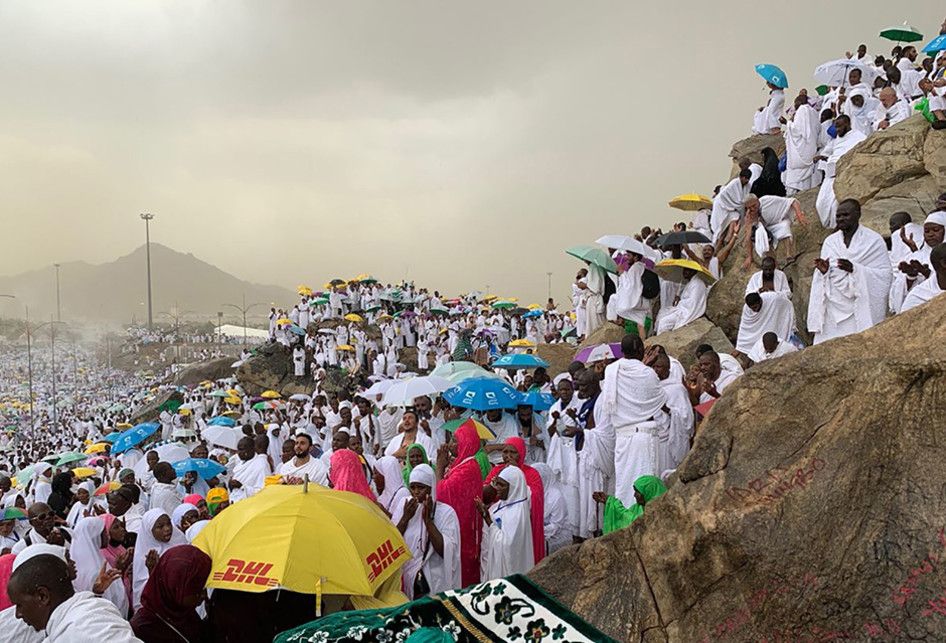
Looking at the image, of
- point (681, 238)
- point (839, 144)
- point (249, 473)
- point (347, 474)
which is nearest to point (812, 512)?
point (347, 474)

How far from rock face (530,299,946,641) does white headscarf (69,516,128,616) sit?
13.6 feet

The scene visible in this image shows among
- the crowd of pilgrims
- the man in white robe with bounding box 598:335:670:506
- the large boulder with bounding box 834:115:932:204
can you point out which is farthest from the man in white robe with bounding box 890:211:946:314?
the large boulder with bounding box 834:115:932:204

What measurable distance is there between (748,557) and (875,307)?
20.6 feet

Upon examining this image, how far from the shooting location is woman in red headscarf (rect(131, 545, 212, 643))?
462cm

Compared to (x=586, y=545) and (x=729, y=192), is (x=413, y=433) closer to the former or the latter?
(x=586, y=545)

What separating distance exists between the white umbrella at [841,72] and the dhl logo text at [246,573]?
18.1m

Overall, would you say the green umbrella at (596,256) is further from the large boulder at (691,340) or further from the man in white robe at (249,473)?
the man in white robe at (249,473)

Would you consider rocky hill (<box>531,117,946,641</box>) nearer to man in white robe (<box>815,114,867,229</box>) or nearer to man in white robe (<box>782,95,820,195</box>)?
man in white robe (<box>815,114,867,229</box>)

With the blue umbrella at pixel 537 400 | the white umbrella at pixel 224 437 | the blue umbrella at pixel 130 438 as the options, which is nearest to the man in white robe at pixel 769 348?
the blue umbrella at pixel 537 400

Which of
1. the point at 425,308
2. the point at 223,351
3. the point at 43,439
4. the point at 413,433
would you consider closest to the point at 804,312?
the point at 413,433

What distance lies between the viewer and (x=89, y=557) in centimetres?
641

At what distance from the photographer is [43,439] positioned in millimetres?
39625

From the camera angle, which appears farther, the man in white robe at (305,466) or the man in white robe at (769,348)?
the man in white robe at (305,466)

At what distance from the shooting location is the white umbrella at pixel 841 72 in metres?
17.6
